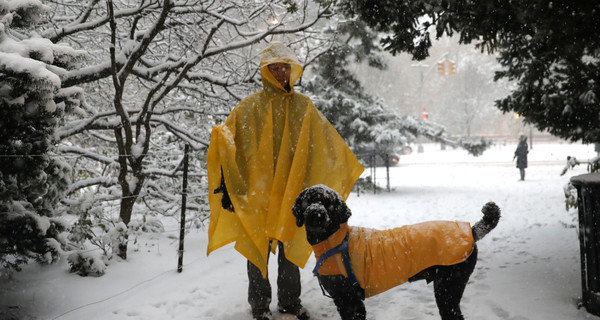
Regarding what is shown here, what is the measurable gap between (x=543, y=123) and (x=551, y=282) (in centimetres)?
217

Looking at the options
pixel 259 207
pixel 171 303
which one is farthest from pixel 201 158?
pixel 259 207

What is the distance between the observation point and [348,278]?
2.54m

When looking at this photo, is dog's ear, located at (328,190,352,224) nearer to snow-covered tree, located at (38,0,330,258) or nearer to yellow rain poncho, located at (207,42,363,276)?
yellow rain poncho, located at (207,42,363,276)

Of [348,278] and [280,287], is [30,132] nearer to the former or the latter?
[280,287]

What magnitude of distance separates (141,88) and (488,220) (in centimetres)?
650

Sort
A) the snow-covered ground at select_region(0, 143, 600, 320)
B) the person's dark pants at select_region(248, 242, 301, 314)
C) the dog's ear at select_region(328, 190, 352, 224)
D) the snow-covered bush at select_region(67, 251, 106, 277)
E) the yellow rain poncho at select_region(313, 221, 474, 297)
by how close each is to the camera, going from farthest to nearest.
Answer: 1. the snow-covered bush at select_region(67, 251, 106, 277)
2. the snow-covered ground at select_region(0, 143, 600, 320)
3. the person's dark pants at select_region(248, 242, 301, 314)
4. the dog's ear at select_region(328, 190, 352, 224)
5. the yellow rain poncho at select_region(313, 221, 474, 297)

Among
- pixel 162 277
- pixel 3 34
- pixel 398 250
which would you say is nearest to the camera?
pixel 398 250

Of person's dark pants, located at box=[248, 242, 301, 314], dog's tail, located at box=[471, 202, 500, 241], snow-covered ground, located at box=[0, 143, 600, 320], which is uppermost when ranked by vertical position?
dog's tail, located at box=[471, 202, 500, 241]

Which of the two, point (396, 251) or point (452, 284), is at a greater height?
point (396, 251)

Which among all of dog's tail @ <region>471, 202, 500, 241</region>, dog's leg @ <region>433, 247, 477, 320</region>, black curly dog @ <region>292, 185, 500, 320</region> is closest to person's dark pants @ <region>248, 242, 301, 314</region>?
black curly dog @ <region>292, 185, 500, 320</region>

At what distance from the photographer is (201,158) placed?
6402 mm

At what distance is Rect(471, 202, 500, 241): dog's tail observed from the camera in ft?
7.96

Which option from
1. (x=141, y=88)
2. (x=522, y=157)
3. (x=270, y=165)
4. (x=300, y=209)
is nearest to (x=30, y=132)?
(x=270, y=165)

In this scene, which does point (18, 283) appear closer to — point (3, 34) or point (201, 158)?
point (3, 34)
